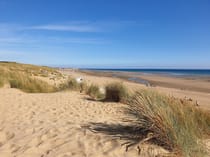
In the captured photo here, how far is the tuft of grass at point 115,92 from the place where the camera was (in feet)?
31.8

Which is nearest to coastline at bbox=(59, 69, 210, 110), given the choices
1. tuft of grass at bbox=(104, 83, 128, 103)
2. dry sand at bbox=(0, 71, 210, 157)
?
tuft of grass at bbox=(104, 83, 128, 103)

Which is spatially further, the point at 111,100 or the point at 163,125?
the point at 111,100

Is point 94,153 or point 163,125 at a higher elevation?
point 163,125

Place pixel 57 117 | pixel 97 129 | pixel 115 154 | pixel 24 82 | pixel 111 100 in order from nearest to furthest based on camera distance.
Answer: pixel 115 154
pixel 97 129
pixel 57 117
pixel 111 100
pixel 24 82

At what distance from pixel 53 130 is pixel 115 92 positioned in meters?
5.08

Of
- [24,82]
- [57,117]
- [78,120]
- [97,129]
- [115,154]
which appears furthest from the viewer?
[24,82]

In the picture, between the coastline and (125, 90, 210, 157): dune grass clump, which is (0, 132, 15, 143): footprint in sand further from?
the coastline

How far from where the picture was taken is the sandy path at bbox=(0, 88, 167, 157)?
3.99 meters

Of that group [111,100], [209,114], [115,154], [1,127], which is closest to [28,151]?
[115,154]

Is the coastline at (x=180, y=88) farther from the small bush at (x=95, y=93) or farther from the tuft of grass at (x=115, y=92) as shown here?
the small bush at (x=95, y=93)

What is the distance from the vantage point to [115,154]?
3.81 m

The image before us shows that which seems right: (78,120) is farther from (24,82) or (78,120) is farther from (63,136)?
(24,82)

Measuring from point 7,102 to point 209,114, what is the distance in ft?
19.9

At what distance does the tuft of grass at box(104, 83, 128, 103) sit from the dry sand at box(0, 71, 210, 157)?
1536 mm
